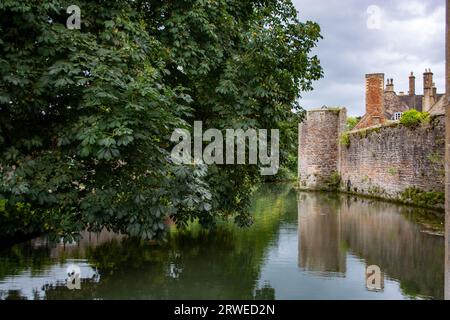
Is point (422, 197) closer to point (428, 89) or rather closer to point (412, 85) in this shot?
point (428, 89)

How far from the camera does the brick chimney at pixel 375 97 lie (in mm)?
27748

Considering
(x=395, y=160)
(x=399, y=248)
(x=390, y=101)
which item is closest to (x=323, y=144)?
(x=395, y=160)

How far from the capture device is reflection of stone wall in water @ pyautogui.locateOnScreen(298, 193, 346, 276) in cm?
895

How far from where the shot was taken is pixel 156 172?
273 inches

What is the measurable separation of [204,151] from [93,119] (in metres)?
2.98

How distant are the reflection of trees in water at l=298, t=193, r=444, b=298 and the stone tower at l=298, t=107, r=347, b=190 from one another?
507 inches

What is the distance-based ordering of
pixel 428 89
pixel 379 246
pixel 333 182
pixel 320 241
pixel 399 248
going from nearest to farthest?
1. pixel 399 248
2. pixel 379 246
3. pixel 320 241
4. pixel 333 182
5. pixel 428 89

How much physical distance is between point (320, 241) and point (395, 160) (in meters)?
10.8

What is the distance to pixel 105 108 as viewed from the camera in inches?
254

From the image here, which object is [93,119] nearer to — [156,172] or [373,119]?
[156,172]

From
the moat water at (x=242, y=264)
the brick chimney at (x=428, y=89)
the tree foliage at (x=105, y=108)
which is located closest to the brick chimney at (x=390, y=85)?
the brick chimney at (x=428, y=89)

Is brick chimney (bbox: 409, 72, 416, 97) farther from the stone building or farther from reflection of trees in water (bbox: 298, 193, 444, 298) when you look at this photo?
reflection of trees in water (bbox: 298, 193, 444, 298)
